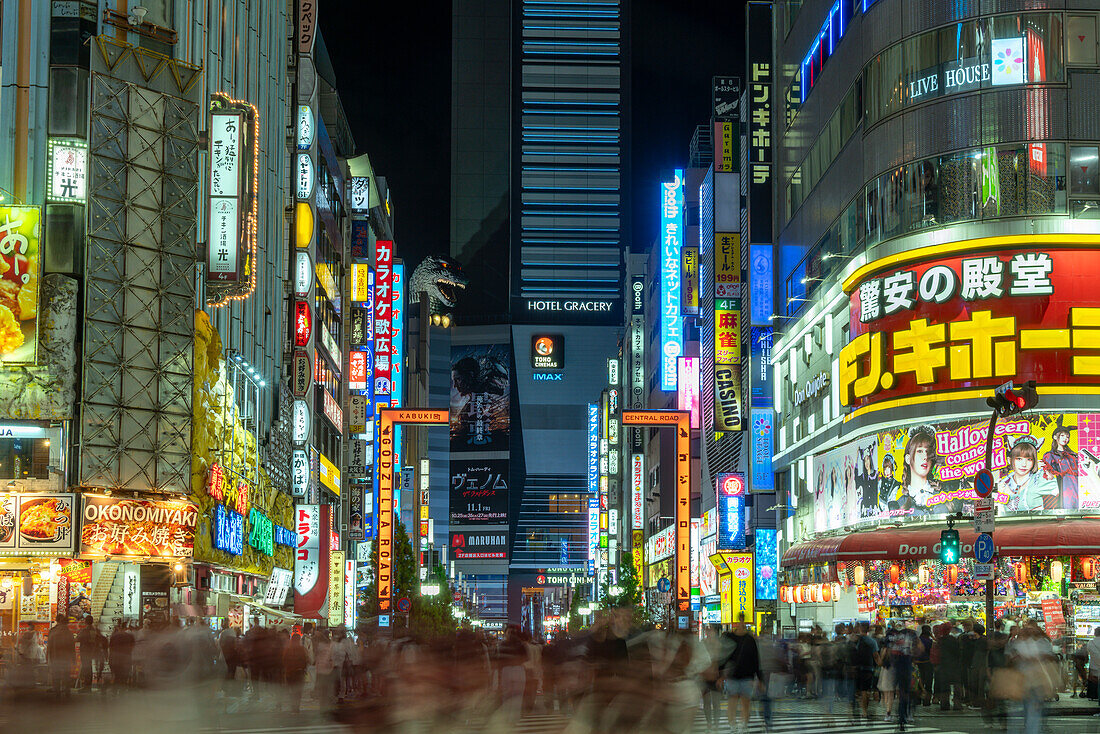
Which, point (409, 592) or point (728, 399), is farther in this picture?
point (409, 592)

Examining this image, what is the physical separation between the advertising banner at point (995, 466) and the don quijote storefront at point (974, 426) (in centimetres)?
4

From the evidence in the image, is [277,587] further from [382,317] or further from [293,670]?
[382,317]

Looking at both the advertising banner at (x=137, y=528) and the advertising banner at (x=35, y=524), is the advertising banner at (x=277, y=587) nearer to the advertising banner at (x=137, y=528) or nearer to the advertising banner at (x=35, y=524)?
the advertising banner at (x=137, y=528)

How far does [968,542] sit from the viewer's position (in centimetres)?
3256

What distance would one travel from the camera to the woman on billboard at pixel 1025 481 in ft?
110

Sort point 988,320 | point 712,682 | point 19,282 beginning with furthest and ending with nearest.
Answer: point 19,282 < point 988,320 < point 712,682

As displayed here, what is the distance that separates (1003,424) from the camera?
34188 millimetres

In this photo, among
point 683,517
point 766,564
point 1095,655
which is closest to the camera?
point 1095,655

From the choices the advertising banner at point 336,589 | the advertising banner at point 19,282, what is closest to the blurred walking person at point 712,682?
the advertising banner at point 19,282

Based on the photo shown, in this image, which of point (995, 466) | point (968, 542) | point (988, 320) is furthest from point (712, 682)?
point (988, 320)

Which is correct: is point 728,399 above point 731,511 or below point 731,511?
above

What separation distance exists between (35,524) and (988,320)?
24.9m

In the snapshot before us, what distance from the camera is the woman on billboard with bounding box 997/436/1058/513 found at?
3350 centimetres

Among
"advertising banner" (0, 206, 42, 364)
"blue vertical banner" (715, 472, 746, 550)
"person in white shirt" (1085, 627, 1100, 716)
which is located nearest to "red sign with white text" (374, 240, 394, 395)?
"blue vertical banner" (715, 472, 746, 550)
